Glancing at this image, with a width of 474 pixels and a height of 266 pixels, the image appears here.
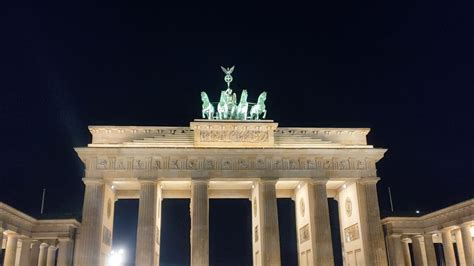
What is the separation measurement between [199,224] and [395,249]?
17049 mm

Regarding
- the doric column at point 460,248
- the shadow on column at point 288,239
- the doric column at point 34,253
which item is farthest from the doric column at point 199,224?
the shadow on column at point 288,239

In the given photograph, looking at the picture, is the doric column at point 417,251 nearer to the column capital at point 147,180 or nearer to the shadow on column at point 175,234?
the column capital at point 147,180

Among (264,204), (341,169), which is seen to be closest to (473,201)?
(341,169)

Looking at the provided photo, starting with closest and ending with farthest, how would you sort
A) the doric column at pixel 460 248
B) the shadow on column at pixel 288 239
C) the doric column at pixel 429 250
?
the doric column at pixel 460 248 → the doric column at pixel 429 250 → the shadow on column at pixel 288 239

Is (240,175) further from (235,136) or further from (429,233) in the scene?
(429,233)

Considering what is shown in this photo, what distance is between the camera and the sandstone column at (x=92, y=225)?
32.8 m

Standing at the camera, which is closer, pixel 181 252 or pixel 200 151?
pixel 200 151

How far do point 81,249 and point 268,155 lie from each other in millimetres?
15791

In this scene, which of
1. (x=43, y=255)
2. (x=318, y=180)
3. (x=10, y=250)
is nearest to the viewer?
(x=10, y=250)

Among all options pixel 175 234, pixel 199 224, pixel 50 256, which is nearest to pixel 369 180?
pixel 199 224

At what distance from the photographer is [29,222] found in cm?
3544

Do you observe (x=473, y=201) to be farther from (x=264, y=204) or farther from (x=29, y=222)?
(x=29, y=222)

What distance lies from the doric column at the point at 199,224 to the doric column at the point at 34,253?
43.9 feet

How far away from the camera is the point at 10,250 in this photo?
3384cm
